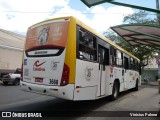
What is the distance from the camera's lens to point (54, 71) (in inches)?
294

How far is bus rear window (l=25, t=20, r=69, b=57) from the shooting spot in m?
7.56

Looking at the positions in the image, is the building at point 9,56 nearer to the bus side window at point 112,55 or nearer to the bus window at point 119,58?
the bus window at point 119,58

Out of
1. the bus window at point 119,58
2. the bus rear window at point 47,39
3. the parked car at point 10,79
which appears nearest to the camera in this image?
the bus rear window at point 47,39

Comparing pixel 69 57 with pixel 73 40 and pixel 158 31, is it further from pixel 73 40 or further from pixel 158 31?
pixel 158 31

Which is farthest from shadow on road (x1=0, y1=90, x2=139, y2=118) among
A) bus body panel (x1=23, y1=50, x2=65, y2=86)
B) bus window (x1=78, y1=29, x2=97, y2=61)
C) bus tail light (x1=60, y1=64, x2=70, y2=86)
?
bus window (x1=78, y1=29, x2=97, y2=61)

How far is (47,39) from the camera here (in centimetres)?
795

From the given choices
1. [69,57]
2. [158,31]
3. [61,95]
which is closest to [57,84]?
[61,95]

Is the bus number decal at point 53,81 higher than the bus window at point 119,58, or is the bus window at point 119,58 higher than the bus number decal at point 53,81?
the bus window at point 119,58

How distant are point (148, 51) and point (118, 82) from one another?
1056 inches

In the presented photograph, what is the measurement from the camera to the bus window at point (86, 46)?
7879 millimetres

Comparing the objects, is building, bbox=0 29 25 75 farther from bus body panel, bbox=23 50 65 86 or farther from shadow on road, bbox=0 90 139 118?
bus body panel, bbox=23 50 65 86

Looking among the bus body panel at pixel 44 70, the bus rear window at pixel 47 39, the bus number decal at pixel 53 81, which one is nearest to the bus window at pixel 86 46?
the bus rear window at pixel 47 39

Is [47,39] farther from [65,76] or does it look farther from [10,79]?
[10,79]

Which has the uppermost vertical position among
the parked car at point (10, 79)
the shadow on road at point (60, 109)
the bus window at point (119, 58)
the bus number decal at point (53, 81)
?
the bus window at point (119, 58)
